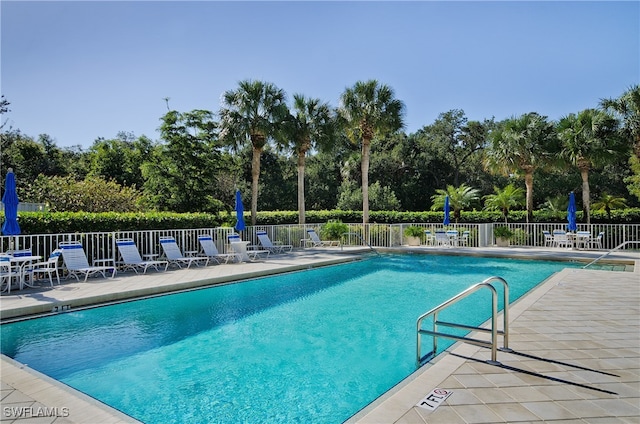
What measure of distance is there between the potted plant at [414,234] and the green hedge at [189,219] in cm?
404

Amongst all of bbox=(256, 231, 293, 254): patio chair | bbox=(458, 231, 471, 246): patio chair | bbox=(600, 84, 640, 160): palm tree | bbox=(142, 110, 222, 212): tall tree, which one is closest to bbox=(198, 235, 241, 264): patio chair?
bbox=(256, 231, 293, 254): patio chair

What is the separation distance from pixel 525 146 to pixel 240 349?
17604mm

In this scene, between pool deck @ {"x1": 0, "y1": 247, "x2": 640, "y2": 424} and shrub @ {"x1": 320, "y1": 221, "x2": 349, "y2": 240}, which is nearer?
pool deck @ {"x1": 0, "y1": 247, "x2": 640, "y2": 424}

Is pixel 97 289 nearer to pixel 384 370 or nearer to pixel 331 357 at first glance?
pixel 331 357

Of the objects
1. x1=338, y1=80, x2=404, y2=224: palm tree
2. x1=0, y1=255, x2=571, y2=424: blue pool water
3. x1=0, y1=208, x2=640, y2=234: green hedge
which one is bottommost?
x1=0, y1=255, x2=571, y2=424: blue pool water

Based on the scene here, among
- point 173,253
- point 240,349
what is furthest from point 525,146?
point 240,349

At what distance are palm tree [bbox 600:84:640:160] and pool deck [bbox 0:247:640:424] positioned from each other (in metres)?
12.7

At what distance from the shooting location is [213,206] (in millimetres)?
22234

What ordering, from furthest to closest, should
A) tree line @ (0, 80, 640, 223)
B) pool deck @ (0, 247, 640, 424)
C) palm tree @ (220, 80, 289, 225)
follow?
tree line @ (0, 80, 640, 223)
palm tree @ (220, 80, 289, 225)
pool deck @ (0, 247, 640, 424)

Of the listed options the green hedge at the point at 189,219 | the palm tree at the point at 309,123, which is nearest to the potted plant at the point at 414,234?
the green hedge at the point at 189,219

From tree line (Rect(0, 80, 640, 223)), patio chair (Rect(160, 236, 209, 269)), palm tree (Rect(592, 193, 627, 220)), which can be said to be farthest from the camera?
palm tree (Rect(592, 193, 627, 220))

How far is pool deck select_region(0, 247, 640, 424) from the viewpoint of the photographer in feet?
10.1

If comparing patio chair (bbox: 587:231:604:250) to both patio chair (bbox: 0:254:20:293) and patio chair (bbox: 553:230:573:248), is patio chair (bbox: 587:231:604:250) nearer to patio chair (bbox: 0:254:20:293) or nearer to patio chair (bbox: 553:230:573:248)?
patio chair (bbox: 553:230:573:248)

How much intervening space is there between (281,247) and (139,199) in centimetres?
916
